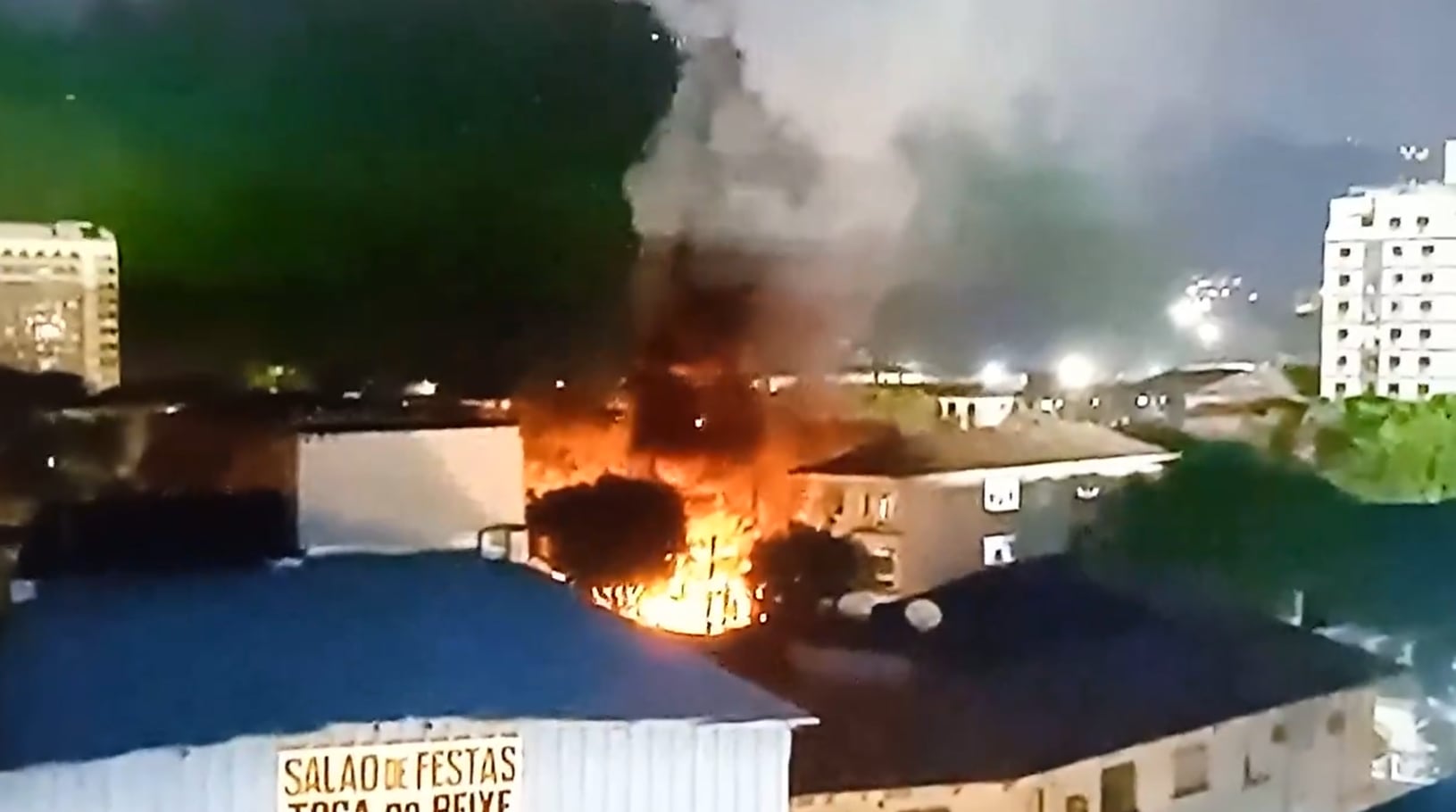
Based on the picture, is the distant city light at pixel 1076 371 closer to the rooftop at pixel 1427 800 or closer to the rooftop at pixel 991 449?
the rooftop at pixel 991 449

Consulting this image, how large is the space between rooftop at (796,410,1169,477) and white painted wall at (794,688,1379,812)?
9.9 inches

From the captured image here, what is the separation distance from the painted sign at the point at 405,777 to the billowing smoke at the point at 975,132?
1.55ft

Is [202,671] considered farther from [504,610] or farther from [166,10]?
[166,10]

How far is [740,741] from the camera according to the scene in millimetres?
1604

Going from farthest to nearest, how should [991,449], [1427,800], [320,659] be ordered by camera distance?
[1427,800] → [991,449] → [320,659]

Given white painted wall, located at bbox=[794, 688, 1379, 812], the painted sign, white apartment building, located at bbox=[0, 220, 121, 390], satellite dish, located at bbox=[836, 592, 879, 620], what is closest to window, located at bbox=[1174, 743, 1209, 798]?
white painted wall, located at bbox=[794, 688, 1379, 812]

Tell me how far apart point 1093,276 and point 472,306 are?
593 millimetres

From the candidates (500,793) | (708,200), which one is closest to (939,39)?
(708,200)

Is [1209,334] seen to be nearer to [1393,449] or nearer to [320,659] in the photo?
[1393,449]

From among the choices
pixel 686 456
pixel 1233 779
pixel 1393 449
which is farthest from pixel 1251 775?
pixel 686 456

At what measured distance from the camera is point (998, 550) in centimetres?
174

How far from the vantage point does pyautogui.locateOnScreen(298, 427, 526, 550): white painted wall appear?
1.55 m

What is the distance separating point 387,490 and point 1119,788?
72cm

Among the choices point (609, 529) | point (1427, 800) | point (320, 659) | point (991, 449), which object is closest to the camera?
point (320, 659)
